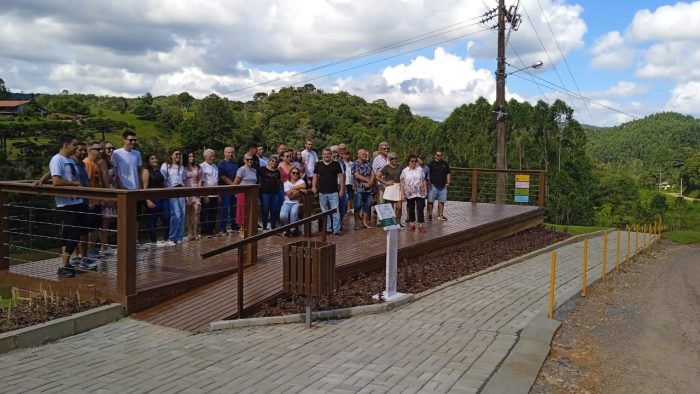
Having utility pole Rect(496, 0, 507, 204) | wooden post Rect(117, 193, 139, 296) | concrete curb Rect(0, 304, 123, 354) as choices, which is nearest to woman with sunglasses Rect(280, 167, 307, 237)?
wooden post Rect(117, 193, 139, 296)

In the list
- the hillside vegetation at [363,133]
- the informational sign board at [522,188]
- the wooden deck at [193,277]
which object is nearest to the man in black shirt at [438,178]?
the wooden deck at [193,277]

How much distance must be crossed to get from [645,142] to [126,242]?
190918mm

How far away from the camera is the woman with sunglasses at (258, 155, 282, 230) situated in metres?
10.3

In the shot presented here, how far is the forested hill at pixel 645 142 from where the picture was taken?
151 metres

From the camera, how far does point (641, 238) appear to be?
2167cm

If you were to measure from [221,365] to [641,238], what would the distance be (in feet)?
66.7

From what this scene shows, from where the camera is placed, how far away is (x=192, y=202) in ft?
31.7

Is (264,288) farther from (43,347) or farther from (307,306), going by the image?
(43,347)

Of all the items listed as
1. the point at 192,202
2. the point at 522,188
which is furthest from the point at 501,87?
the point at 192,202

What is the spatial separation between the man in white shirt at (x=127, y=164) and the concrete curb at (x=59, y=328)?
2643mm

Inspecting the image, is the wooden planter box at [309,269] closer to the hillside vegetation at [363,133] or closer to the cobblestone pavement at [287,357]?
the cobblestone pavement at [287,357]

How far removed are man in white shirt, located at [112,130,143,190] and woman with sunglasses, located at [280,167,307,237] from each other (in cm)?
257

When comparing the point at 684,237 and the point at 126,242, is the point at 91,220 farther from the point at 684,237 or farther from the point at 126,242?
the point at 684,237

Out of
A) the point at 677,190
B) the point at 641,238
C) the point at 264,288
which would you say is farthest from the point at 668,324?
the point at 677,190
